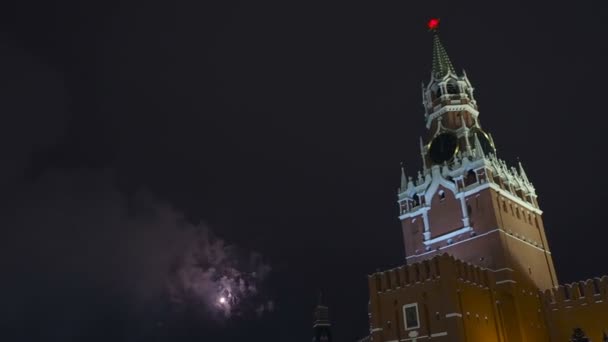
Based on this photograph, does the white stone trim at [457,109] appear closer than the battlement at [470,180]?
No

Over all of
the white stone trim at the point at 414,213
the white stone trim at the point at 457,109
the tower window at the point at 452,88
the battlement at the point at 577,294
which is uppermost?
the tower window at the point at 452,88

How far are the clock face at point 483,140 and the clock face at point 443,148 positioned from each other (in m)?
1.93

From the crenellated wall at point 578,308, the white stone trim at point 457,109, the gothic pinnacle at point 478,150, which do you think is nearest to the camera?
the crenellated wall at point 578,308

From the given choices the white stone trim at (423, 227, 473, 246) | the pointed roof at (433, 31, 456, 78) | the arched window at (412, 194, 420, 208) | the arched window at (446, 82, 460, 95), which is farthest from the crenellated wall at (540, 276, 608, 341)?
the pointed roof at (433, 31, 456, 78)

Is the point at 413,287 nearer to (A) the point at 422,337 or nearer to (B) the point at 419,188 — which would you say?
(A) the point at 422,337

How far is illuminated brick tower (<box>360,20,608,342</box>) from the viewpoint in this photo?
5119 centimetres

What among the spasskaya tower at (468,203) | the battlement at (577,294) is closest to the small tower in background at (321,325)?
the spasskaya tower at (468,203)

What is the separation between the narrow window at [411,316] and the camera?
2015 inches

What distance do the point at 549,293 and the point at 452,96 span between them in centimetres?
2774

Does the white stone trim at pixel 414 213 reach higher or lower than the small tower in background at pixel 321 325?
higher

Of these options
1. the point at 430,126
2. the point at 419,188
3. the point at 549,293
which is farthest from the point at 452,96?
the point at 549,293

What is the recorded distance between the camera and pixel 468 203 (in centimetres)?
6297

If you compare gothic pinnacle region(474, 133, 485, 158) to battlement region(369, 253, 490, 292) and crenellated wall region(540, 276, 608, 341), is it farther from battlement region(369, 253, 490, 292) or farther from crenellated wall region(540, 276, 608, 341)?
crenellated wall region(540, 276, 608, 341)

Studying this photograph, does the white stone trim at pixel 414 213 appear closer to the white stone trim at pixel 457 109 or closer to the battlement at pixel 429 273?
the battlement at pixel 429 273
